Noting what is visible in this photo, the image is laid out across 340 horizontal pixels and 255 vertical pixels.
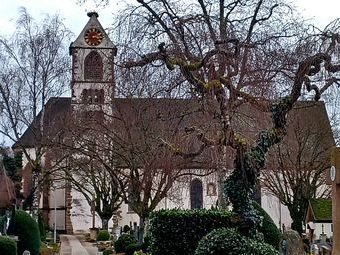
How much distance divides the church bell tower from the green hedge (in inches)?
169

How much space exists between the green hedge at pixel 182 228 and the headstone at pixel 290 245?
3740 mm

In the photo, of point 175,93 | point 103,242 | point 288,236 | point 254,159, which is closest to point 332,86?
point 254,159

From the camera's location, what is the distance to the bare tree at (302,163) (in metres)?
34.6

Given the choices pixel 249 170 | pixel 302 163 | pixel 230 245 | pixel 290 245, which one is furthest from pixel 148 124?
pixel 302 163

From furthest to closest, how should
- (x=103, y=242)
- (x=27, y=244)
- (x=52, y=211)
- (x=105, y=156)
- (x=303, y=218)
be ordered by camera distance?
1. (x=52, y=211)
2. (x=103, y=242)
3. (x=303, y=218)
4. (x=105, y=156)
5. (x=27, y=244)

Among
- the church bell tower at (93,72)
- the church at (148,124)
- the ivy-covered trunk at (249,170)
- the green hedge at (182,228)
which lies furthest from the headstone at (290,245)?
the ivy-covered trunk at (249,170)

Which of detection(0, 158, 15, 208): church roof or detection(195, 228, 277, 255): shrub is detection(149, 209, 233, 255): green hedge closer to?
detection(195, 228, 277, 255): shrub

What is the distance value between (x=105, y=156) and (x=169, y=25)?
1652 centimetres

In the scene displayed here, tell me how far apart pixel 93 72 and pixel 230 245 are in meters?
9.77

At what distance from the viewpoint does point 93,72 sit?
22078mm

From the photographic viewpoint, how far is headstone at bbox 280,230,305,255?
22281 mm

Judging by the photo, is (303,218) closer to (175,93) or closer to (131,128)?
(131,128)

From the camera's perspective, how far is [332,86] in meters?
14.5

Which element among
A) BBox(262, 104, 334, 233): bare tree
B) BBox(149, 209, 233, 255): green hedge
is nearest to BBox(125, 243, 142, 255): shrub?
BBox(149, 209, 233, 255): green hedge
